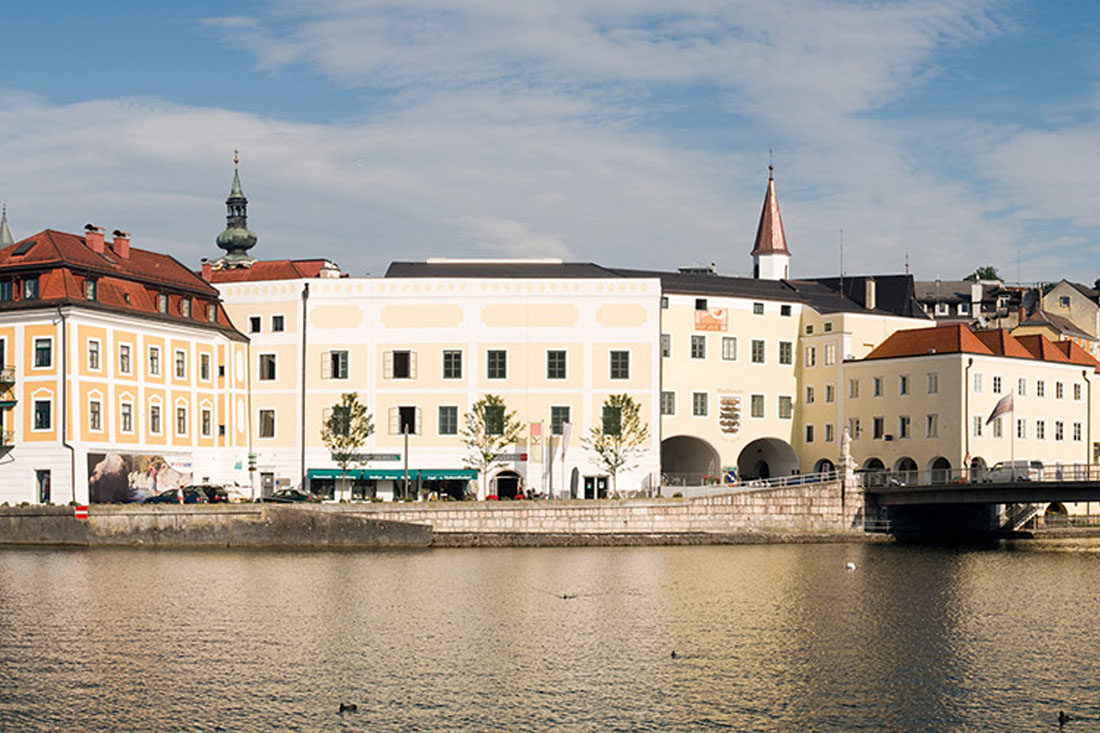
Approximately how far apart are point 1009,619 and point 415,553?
1310 inches

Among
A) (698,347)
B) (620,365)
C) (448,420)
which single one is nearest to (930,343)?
(698,347)

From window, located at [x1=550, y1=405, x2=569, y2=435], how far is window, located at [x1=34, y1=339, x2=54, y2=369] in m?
30.4

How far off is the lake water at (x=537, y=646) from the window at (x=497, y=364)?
26.7 meters

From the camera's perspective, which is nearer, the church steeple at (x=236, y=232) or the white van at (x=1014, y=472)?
the white van at (x=1014, y=472)

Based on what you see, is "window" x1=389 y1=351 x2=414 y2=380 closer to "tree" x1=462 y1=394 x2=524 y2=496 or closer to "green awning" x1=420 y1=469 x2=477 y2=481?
"tree" x1=462 y1=394 x2=524 y2=496

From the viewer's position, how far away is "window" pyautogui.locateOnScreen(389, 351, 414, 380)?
93.2m

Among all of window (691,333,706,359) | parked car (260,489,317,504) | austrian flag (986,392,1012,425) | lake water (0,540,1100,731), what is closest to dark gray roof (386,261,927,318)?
window (691,333,706,359)

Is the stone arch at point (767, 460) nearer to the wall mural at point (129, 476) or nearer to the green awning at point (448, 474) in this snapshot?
the green awning at point (448, 474)

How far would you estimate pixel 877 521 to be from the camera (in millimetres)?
89312

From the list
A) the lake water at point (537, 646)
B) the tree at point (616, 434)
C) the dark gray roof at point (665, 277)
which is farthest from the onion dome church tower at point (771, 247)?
the lake water at point (537, 646)

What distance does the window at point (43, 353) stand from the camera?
8125 centimetres

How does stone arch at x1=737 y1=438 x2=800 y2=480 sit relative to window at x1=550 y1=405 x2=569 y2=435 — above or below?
below

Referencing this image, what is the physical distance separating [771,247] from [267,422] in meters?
59.0

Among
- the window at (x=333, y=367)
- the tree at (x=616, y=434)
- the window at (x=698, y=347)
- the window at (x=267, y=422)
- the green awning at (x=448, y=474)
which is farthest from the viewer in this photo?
the window at (x=698, y=347)
